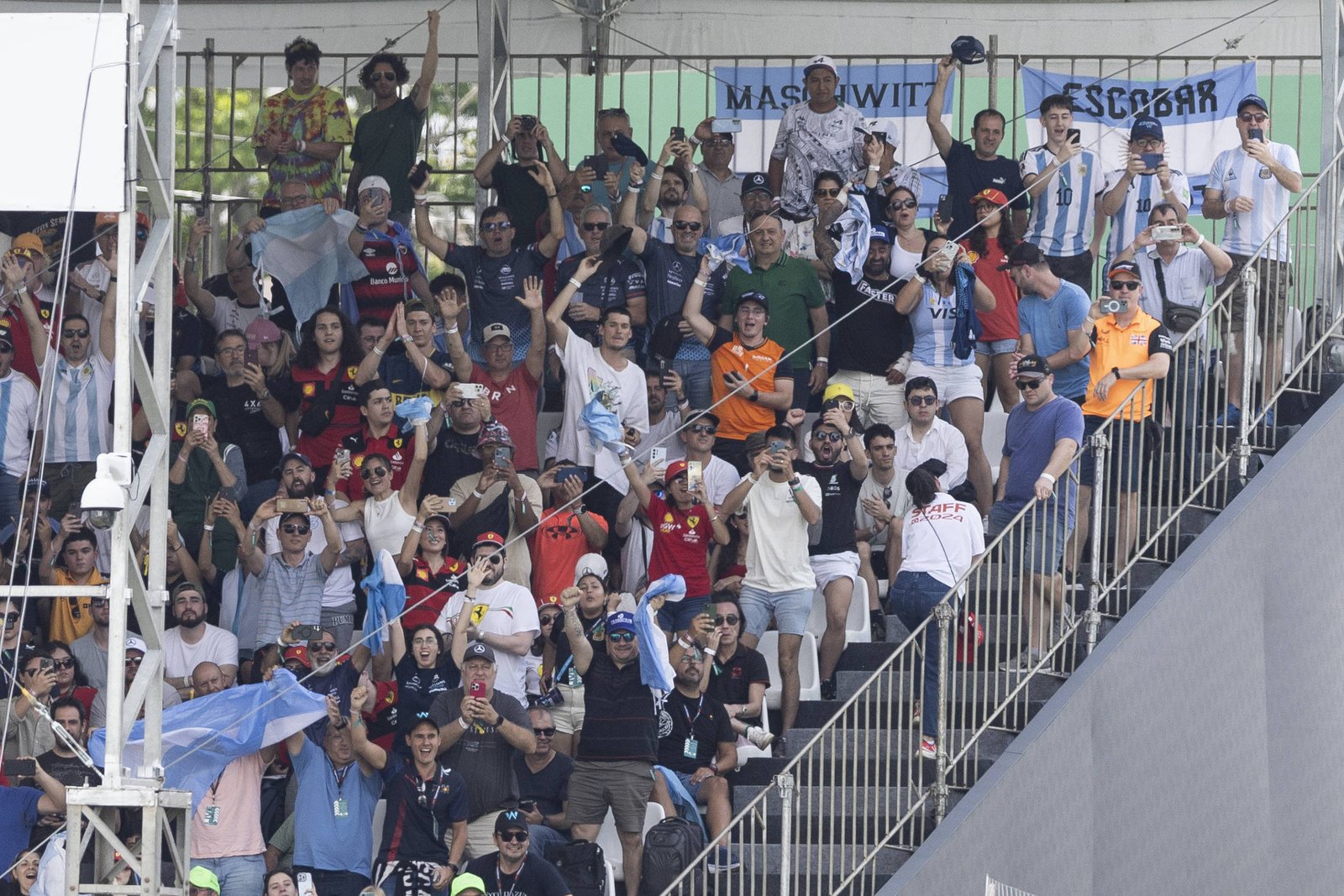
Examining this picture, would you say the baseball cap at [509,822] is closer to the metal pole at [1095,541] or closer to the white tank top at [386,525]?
the white tank top at [386,525]

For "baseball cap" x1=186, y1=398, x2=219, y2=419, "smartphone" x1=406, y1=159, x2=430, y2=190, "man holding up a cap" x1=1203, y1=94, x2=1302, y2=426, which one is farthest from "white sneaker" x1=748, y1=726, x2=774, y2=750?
"smartphone" x1=406, y1=159, x2=430, y2=190

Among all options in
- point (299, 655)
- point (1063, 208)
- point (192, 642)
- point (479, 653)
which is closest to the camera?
point (479, 653)

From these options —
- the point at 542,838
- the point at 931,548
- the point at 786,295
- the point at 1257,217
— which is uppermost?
the point at 1257,217

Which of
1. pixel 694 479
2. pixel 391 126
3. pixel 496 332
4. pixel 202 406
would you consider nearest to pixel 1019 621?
pixel 694 479

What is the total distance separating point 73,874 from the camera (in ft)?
25.6

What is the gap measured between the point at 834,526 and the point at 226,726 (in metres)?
3.46

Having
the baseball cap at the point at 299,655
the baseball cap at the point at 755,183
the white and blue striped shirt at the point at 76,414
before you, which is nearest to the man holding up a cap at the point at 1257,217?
the baseball cap at the point at 755,183

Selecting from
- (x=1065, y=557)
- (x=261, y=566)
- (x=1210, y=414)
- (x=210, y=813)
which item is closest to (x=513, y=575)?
(x=261, y=566)

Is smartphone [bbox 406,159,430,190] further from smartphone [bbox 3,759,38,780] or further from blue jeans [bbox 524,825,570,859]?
blue jeans [bbox 524,825,570,859]

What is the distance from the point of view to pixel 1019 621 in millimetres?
10328

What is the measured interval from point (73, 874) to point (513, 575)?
4251mm

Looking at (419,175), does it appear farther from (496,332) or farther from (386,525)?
(386,525)

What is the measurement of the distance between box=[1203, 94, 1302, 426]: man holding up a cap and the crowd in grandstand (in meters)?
0.03

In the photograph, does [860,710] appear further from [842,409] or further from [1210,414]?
[1210,414]
